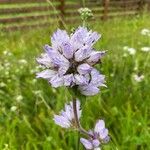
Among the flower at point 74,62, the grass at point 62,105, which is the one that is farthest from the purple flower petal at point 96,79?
the grass at point 62,105

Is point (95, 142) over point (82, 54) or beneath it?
beneath

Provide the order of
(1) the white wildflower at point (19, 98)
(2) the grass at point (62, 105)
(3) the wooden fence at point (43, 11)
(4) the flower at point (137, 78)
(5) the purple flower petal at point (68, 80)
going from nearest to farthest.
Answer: (5) the purple flower petal at point (68, 80)
(2) the grass at point (62, 105)
(1) the white wildflower at point (19, 98)
(4) the flower at point (137, 78)
(3) the wooden fence at point (43, 11)

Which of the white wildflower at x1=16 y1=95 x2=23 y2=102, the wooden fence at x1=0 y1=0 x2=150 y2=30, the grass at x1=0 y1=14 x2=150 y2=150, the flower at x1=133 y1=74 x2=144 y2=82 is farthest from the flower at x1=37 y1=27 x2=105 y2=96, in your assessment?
the wooden fence at x1=0 y1=0 x2=150 y2=30

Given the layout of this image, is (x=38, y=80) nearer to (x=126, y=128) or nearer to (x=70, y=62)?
(x=126, y=128)

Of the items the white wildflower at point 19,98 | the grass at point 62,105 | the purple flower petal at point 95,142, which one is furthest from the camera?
the white wildflower at point 19,98

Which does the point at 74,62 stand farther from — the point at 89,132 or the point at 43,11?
the point at 43,11

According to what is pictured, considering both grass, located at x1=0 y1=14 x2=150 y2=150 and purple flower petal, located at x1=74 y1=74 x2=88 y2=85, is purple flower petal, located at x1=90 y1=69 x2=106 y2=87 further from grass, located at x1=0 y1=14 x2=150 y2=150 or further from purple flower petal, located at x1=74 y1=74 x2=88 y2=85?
grass, located at x1=0 y1=14 x2=150 y2=150

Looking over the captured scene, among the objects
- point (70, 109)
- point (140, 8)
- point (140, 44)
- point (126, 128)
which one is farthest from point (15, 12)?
point (70, 109)

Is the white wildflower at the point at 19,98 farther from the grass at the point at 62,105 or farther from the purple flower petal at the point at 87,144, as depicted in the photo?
the purple flower petal at the point at 87,144

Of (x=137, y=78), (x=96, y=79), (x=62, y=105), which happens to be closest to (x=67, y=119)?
(x=96, y=79)
